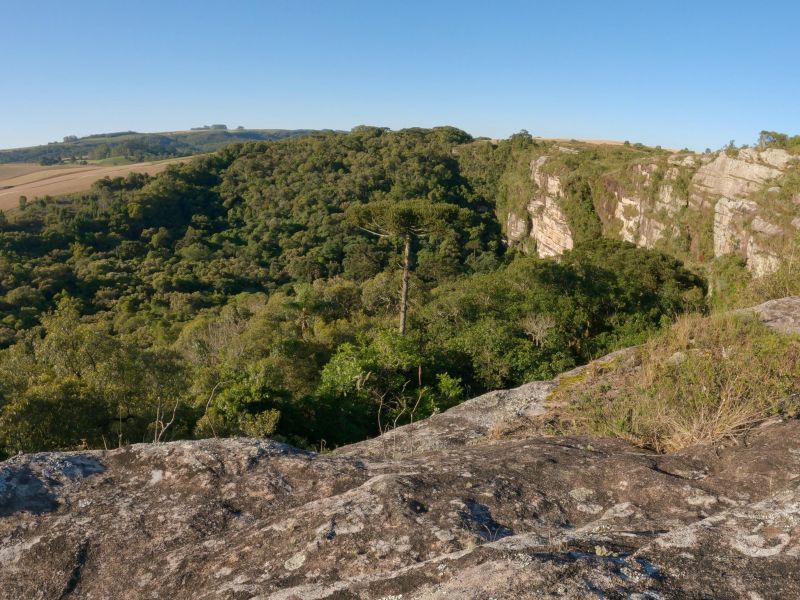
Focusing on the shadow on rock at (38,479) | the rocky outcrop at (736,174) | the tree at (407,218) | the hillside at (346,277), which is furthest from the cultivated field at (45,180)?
the shadow on rock at (38,479)

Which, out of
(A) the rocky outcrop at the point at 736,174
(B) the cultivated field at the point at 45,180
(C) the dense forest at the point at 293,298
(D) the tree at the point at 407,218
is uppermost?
(B) the cultivated field at the point at 45,180

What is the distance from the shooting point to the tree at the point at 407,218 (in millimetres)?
23062

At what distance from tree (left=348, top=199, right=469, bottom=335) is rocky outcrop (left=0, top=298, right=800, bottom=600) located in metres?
18.9

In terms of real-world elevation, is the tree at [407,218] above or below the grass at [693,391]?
above

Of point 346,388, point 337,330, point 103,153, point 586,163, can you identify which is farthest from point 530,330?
point 103,153

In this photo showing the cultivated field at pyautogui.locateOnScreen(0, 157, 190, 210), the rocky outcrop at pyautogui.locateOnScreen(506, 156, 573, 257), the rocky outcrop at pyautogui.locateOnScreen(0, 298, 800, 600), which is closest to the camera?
the rocky outcrop at pyautogui.locateOnScreen(0, 298, 800, 600)

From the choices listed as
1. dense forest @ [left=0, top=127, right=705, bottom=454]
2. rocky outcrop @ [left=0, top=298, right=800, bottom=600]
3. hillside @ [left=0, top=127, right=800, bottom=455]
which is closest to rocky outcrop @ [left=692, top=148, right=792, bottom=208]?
hillside @ [left=0, top=127, right=800, bottom=455]

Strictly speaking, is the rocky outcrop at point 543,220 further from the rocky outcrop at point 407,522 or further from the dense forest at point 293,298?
the rocky outcrop at point 407,522

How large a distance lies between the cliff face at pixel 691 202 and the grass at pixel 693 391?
26.5 ft

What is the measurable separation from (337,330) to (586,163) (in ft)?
116

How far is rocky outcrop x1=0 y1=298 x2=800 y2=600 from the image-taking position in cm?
208

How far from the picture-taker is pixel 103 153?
152000mm

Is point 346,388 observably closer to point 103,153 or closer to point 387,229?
point 387,229

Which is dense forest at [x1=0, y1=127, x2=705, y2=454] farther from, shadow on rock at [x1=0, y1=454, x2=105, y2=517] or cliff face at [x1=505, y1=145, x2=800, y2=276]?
cliff face at [x1=505, y1=145, x2=800, y2=276]
